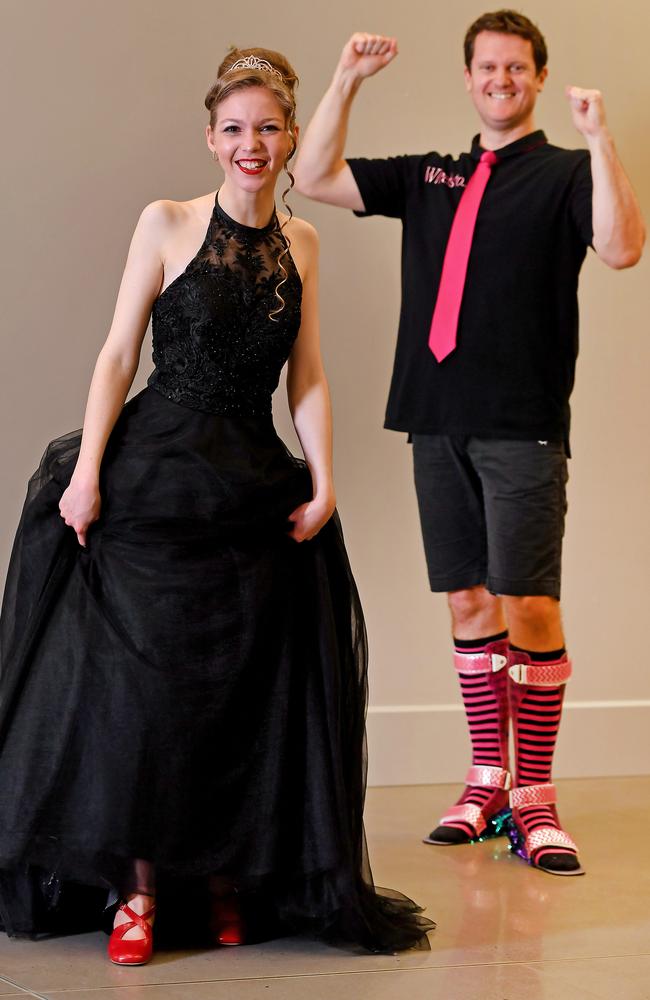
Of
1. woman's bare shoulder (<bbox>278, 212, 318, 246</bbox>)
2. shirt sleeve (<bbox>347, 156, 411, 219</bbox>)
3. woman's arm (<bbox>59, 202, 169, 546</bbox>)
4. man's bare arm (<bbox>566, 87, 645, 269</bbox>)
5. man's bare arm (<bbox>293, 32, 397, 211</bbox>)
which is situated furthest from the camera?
shirt sleeve (<bbox>347, 156, 411, 219</bbox>)

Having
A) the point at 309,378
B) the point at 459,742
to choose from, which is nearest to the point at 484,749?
the point at 459,742

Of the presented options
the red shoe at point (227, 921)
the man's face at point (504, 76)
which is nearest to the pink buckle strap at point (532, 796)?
the red shoe at point (227, 921)

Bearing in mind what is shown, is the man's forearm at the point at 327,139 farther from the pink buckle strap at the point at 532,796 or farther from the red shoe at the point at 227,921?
the red shoe at the point at 227,921

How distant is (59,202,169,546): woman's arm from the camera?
2.10 meters

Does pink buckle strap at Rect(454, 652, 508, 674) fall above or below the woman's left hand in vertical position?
below

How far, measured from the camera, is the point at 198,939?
213 centimetres

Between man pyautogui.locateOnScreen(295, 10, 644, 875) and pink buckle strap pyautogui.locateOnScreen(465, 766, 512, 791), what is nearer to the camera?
man pyautogui.locateOnScreen(295, 10, 644, 875)

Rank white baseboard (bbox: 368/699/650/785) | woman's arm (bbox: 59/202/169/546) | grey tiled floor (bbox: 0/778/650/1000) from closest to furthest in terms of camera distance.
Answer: grey tiled floor (bbox: 0/778/650/1000)
woman's arm (bbox: 59/202/169/546)
white baseboard (bbox: 368/699/650/785)

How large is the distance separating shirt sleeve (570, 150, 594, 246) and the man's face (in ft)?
0.60

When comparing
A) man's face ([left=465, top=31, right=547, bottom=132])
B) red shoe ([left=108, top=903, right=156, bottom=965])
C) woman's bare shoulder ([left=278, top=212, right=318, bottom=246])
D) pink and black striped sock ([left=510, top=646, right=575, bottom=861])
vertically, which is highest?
man's face ([left=465, top=31, right=547, bottom=132])

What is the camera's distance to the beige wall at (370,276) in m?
3.12

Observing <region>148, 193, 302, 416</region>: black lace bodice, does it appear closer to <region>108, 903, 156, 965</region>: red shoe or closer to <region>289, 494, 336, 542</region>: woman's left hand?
<region>289, 494, 336, 542</region>: woman's left hand

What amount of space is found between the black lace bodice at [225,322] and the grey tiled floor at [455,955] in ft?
2.98

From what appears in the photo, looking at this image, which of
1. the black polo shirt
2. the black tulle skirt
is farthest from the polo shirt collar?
the black tulle skirt
